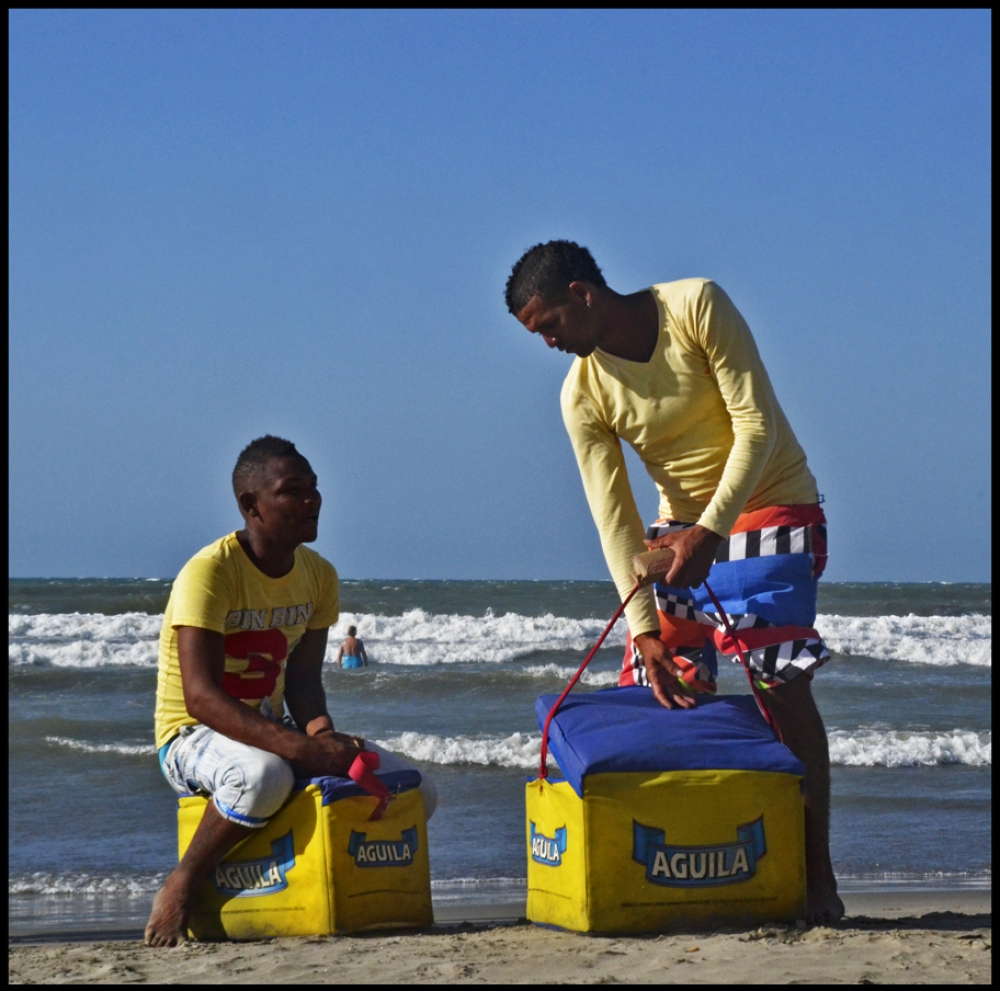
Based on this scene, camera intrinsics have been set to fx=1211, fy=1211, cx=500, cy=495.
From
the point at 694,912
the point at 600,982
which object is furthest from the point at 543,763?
the point at 600,982

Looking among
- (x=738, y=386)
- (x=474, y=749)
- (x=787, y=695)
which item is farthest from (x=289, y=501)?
(x=474, y=749)

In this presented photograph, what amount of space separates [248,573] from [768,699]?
60.5 inches

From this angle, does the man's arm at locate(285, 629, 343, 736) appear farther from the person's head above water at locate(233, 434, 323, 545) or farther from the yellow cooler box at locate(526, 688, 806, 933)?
the yellow cooler box at locate(526, 688, 806, 933)

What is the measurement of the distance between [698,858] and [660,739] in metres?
0.31

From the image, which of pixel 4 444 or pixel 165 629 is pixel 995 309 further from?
pixel 4 444

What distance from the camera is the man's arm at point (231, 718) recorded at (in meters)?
3.25

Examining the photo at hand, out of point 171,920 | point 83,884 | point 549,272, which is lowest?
point 83,884

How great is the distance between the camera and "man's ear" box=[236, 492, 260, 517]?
3521mm

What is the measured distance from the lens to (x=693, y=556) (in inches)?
130

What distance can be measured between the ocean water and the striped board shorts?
1935mm

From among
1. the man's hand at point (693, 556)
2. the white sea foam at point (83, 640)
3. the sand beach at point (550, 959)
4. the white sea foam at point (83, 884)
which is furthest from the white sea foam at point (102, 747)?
the man's hand at point (693, 556)

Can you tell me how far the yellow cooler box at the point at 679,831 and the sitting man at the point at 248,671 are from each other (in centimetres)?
69

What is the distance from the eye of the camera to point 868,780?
7.39 metres

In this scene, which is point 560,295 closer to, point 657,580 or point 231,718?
point 657,580
